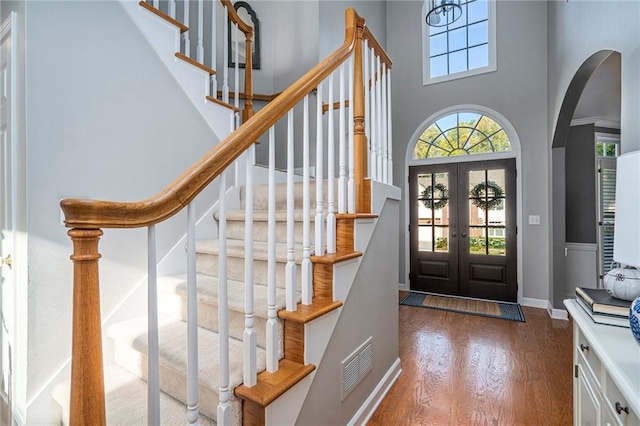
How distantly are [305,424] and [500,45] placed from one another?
4.95 m

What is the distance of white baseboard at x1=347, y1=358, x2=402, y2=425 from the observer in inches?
69.9

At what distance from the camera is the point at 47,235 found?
1.47 meters

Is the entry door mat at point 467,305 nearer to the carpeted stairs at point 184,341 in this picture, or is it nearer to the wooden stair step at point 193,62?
the carpeted stairs at point 184,341

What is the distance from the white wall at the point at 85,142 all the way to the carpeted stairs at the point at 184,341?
219 millimetres

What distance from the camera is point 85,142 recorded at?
1604 mm

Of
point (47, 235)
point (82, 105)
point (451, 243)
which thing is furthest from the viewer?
point (451, 243)

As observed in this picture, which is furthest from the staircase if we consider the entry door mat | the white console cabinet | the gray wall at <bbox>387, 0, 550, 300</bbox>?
the gray wall at <bbox>387, 0, 550, 300</bbox>

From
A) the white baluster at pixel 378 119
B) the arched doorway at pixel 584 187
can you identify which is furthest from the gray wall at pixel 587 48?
the white baluster at pixel 378 119

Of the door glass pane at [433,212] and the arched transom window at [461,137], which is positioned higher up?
the arched transom window at [461,137]

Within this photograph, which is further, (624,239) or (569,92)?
(569,92)

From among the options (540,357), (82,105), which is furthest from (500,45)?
(82,105)

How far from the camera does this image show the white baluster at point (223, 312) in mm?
929

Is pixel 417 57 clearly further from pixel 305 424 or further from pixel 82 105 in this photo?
pixel 305 424

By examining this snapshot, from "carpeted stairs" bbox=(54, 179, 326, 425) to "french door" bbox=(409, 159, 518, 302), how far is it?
3238 millimetres
